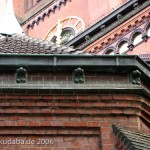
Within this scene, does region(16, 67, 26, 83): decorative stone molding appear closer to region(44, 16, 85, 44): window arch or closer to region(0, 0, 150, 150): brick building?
region(0, 0, 150, 150): brick building

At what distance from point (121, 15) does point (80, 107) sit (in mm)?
23796

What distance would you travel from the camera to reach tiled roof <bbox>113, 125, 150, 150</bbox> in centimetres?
656

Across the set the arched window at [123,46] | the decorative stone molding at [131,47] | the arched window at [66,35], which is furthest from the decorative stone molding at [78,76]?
the arched window at [66,35]

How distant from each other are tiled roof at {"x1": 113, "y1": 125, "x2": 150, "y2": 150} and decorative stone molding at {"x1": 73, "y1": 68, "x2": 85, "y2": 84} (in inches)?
32.9

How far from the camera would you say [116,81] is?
7.55 meters

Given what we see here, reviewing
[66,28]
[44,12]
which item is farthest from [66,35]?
[44,12]

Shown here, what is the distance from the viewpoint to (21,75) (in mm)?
7387

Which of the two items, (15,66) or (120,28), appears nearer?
(15,66)

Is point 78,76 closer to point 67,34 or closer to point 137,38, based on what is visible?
point 137,38

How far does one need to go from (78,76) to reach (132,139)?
4.26ft

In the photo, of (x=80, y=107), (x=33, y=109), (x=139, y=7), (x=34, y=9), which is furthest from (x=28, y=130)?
(x=34, y=9)

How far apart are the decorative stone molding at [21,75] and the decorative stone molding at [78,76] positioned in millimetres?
704

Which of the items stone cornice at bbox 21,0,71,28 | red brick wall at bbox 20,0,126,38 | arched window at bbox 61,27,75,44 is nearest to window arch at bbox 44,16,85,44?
arched window at bbox 61,27,75,44

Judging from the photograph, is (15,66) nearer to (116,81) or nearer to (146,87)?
(116,81)
